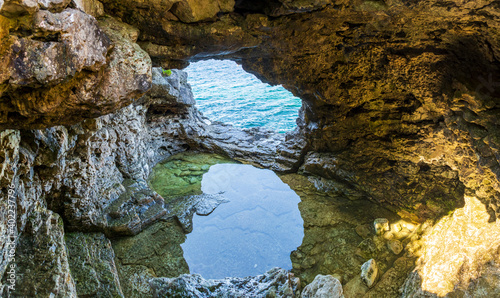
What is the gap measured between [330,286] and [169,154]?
6.39 meters

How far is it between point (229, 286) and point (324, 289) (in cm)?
134

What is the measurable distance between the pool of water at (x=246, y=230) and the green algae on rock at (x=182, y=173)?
333mm

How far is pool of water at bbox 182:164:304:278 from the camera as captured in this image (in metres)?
5.42

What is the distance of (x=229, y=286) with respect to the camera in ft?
14.9

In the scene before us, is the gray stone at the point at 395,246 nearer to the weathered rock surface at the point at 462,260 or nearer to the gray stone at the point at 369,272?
the weathered rock surface at the point at 462,260

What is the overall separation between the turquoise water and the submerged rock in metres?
7.11

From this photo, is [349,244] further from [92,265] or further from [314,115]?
[92,265]

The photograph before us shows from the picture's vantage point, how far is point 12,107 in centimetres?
257

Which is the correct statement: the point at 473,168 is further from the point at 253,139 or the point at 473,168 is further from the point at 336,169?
the point at 253,139

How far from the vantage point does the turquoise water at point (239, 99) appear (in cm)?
1209

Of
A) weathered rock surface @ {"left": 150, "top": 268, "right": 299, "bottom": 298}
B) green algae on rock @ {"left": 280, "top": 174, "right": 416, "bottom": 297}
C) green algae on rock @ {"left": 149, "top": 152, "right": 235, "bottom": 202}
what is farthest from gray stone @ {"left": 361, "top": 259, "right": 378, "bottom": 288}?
green algae on rock @ {"left": 149, "top": 152, "right": 235, "bottom": 202}

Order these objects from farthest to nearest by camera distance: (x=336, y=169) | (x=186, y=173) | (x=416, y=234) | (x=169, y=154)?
(x=169, y=154) → (x=186, y=173) → (x=336, y=169) → (x=416, y=234)

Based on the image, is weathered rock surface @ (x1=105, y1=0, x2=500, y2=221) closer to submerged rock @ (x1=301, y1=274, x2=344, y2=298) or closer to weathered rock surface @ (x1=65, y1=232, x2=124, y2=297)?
submerged rock @ (x1=301, y1=274, x2=344, y2=298)

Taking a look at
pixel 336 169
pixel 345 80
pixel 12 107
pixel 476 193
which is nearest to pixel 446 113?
pixel 476 193
